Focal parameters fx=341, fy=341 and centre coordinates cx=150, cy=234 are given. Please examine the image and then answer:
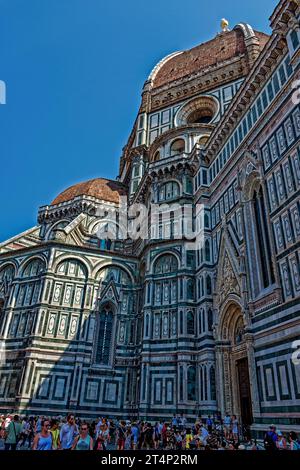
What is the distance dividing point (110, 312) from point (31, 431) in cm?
900

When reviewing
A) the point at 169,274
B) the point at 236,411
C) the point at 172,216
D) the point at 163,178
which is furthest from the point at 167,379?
the point at 163,178

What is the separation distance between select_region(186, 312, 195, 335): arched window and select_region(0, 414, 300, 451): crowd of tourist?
4.32 m

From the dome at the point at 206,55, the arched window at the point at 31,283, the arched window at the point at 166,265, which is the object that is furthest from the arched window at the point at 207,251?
the dome at the point at 206,55

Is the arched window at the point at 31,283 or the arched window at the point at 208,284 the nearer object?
the arched window at the point at 208,284

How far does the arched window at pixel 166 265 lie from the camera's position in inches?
860

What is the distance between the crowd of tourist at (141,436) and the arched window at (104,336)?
143 inches

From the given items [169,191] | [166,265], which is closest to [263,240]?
[166,265]

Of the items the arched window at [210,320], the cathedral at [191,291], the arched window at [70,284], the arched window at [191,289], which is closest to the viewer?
the cathedral at [191,291]

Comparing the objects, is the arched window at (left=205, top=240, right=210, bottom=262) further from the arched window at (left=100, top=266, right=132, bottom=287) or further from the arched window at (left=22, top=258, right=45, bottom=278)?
the arched window at (left=22, top=258, right=45, bottom=278)

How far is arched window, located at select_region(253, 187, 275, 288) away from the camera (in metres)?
14.9

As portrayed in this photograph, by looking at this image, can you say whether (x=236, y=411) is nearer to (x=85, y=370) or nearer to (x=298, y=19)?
(x=85, y=370)

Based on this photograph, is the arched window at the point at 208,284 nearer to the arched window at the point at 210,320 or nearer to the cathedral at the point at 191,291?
the cathedral at the point at 191,291
